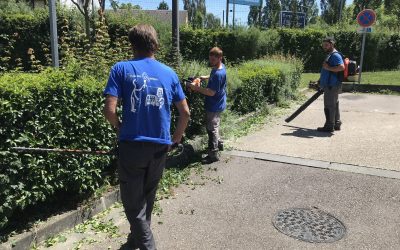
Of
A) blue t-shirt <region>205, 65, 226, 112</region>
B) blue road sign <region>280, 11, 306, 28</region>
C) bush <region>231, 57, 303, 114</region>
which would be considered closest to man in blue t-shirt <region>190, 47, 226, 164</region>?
blue t-shirt <region>205, 65, 226, 112</region>

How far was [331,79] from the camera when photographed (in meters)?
8.37

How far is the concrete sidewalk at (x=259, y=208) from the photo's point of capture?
13.6ft

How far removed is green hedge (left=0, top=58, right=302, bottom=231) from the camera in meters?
3.74

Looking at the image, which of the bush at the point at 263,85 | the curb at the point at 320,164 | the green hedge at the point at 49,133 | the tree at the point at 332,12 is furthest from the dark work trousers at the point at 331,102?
the tree at the point at 332,12

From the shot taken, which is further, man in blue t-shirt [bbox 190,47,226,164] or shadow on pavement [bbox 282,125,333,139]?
shadow on pavement [bbox 282,125,333,139]

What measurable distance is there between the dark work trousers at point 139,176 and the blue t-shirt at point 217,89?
2860 mm

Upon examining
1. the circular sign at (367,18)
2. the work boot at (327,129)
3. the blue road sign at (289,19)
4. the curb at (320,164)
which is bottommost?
the curb at (320,164)

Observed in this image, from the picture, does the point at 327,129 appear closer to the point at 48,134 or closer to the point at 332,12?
the point at 48,134

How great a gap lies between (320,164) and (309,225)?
2169 mm

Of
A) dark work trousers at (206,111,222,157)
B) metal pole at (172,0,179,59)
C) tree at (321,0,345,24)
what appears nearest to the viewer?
dark work trousers at (206,111,222,157)

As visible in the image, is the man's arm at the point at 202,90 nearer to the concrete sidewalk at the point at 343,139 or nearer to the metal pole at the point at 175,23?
the concrete sidewalk at the point at 343,139

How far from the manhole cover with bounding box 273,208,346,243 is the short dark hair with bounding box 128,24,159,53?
2.37 metres

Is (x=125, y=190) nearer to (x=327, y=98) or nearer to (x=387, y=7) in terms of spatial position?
(x=327, y=98)

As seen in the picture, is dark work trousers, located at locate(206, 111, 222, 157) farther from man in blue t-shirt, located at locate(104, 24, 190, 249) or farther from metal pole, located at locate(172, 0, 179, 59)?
man in blue t-shirt, located at locate(104, 24, 190, 249)
